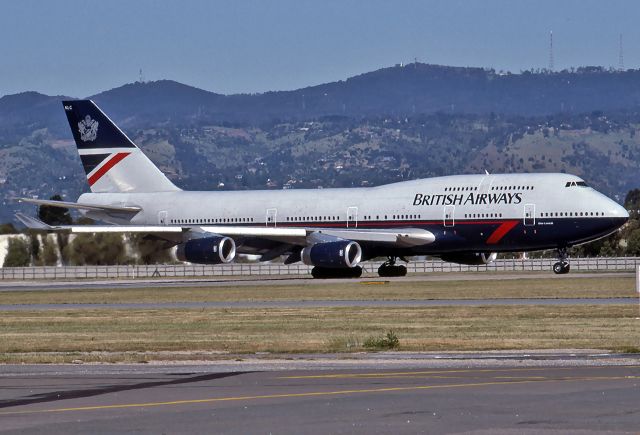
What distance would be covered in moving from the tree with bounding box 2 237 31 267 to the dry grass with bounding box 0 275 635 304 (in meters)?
25.6

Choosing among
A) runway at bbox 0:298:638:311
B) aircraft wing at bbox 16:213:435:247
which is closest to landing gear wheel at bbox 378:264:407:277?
aircraft wing at bbox 16:213:435:247

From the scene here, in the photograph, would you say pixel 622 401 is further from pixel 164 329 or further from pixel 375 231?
pixel 375 231

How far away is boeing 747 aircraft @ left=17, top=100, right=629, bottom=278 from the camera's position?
64312 millimetres

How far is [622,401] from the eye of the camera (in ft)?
60.5

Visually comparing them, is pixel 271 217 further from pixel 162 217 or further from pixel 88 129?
pixel 88 129

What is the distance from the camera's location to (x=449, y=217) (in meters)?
65.4

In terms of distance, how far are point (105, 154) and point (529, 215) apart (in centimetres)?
2422

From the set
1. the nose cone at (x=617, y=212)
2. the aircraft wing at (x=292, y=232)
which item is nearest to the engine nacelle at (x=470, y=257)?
the aircraft wing at (x=292, y=232)

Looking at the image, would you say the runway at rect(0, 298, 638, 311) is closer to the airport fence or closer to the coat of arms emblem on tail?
the coat of arms emblem on tail

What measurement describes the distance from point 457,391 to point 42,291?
4246 cm

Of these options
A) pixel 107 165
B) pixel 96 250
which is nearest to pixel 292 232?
pixel 107 165

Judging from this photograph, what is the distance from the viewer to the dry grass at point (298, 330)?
94.5 ft

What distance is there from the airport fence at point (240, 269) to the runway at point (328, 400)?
193ft

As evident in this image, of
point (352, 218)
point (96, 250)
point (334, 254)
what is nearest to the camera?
point (334, 254)
